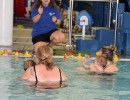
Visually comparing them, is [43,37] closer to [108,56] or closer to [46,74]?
[108,56]

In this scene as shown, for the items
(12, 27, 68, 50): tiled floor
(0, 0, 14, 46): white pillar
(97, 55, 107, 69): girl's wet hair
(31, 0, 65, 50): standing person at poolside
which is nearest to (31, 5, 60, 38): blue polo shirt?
(31, 0, 65, 50): standing person at poolside

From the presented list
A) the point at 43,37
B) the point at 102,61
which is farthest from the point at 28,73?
the point at 43,37

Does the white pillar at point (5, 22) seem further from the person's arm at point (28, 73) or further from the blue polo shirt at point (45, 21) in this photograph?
the person's arm at point (28, 73)

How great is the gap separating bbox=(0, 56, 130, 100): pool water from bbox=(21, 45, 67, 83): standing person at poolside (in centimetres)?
17

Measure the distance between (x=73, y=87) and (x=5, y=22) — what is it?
16.5 feet

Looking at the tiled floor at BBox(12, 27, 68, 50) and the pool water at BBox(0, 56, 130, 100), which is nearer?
the pool water at BBox(0, 56, 130, 100)

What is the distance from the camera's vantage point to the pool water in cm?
462

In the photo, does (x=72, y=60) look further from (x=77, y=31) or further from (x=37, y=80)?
(x=77, y=31)

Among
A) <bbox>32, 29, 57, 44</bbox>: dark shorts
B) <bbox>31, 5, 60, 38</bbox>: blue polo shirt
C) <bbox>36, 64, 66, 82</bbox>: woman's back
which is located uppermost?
<bbox>31, 5, 60, 38</bbox>: blue polo shirt

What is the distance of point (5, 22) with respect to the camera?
982cm

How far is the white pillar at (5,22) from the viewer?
9.78 metres

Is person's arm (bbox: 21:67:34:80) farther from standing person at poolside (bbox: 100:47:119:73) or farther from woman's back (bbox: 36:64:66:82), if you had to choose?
→ standing person at poolside (bbox: 100:47:119:73)

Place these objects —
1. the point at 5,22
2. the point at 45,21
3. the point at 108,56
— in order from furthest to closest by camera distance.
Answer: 1. the point at 5,22
2. the point at 45,21
3. the point at 108,56

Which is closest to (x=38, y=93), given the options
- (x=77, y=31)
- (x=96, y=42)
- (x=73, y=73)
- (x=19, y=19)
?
(x=73, y=73)
